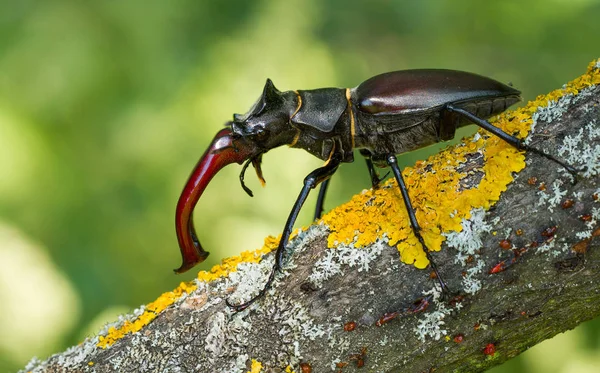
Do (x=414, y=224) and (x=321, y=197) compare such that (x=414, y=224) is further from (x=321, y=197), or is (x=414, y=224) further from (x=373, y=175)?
(x=321, y=197)

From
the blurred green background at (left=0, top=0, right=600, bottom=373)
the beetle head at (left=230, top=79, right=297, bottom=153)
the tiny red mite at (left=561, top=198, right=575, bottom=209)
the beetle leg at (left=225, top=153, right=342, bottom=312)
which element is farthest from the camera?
the blurred green background at (left=0, top=0, right=600, bottom=373)

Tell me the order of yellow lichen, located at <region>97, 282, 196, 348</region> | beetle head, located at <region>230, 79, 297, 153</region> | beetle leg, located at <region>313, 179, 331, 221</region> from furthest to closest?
beetle leg, located at <region>313, 179, 331, 221</region>, beetle head, located at <region>230, 79, 297, 153</region>, yellow lichen, located at <region>97, 282, 196, 348</region>

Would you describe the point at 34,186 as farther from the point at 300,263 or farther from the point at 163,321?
the point at 300,263

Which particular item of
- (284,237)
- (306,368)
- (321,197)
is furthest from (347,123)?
(306,368)

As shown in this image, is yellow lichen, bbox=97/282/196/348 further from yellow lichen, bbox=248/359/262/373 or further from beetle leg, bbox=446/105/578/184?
beetle leg, bbox=446/105/578/184

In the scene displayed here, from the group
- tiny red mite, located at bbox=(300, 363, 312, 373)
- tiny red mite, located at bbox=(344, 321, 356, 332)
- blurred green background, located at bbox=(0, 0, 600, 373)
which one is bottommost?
tiny red mite, located at bbox=(300, 363, 312, 373)

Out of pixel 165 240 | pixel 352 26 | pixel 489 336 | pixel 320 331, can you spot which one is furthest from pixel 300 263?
pixel 352 26

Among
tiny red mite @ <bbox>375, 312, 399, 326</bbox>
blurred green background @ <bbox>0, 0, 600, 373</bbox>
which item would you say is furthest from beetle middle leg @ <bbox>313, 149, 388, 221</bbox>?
blurred green background @ <bbox>0, 0, 600, 373</bbox>

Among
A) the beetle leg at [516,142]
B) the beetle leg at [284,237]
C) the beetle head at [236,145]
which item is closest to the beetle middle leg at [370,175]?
the beetle leg at [284,237]

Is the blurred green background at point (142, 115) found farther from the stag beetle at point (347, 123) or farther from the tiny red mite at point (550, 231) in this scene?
the tiny red mite at point (550, 231)
